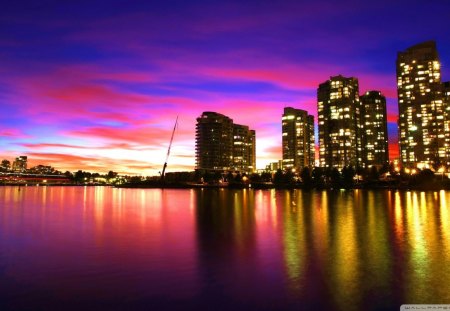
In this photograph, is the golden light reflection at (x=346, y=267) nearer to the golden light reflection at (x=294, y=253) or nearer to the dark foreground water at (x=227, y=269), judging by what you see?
the dark foreground water at (x=227, y=269)

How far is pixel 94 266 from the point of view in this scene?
2773 cm

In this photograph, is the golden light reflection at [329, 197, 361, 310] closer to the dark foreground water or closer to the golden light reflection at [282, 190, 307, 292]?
the dark foreground water

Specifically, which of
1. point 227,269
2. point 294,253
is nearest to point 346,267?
point 294,253

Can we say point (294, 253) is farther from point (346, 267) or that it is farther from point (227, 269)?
point (227, 269)

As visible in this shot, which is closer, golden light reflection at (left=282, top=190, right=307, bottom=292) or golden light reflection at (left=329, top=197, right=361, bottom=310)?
golden light reflection at (left=329, top=197, right=361, bottom=310)

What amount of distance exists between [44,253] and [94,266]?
817 centimetres

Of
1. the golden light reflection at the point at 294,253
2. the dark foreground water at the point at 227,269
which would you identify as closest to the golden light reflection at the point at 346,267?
the dark foreground water at the point at 227,269

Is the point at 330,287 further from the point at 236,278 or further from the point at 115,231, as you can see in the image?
the point at 115,231

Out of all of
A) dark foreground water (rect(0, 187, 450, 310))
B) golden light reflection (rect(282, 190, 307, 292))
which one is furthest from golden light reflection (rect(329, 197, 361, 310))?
golden light reflection (rect(282, 190, 307, 292))

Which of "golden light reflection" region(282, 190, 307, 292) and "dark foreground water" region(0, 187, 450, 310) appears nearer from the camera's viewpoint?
"dark foreground water" region(0, 187, 450, 310)

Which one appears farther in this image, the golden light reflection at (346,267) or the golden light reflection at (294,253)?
the golden light reflection at (294,253)

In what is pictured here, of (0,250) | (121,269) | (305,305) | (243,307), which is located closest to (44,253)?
(0,250)

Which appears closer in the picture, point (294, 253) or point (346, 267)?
point (346, 267)

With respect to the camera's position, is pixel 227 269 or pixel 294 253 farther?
pixel 294 253
